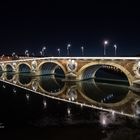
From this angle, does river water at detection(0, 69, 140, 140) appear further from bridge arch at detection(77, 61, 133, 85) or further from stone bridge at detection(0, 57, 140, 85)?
bridge arch at detection(77, 61, 133, 85)

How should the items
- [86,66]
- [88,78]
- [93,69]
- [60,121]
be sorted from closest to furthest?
[60,121]
[86,66]
[88,78]
[93,69]

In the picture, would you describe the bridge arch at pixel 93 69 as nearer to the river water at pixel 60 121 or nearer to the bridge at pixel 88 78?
the bridge at pixel 88 78

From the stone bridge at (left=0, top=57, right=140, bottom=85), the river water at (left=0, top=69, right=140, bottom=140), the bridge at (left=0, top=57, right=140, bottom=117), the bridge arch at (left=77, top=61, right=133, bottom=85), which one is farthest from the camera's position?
the bridge arch at (left=77, top=61, right=133, bottom=85)

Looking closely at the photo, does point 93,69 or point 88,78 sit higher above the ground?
point 93,69

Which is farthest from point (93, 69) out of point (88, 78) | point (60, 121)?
point (60, 121)

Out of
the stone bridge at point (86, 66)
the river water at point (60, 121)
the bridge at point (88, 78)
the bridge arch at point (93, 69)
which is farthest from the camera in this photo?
the bridge arch at point (93, 69)

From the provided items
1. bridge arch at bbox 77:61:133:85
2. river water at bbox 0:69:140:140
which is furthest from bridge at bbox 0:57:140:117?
river water at bbox 0:69:140:140

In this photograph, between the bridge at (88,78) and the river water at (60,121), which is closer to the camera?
the river water at (60,121)

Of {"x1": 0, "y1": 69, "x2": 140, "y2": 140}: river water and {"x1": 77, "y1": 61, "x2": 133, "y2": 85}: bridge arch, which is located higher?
{"x1": 77, "y1": 61, "x2": 133, "y2": 85}: bridge arch

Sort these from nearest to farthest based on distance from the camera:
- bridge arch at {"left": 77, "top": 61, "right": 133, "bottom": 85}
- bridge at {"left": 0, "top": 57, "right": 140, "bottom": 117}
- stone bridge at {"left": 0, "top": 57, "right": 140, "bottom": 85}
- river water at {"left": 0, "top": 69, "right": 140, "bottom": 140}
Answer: river water at {"left": 0, "top": 69, "right": 140, "bottom": 140} → bridge at {"left": 0, "top": 57, "right": 140, "bottom": 117} → stone bridge at {"left": 0, "top": 57, "right": 140, "bottom": 85} → bridge arch at {"left": 77, "top": 61, "right": 133, "bottom": 85}

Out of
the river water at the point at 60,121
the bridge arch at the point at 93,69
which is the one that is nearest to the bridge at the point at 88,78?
the bridge arch at the point at 93,69

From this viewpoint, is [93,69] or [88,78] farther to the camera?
[93,69]

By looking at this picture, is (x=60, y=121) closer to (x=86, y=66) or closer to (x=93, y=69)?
(x=86, y=66)

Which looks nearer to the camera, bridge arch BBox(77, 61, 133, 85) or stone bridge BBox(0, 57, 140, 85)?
stone bridge BBox(0, 57, 140, 85)
